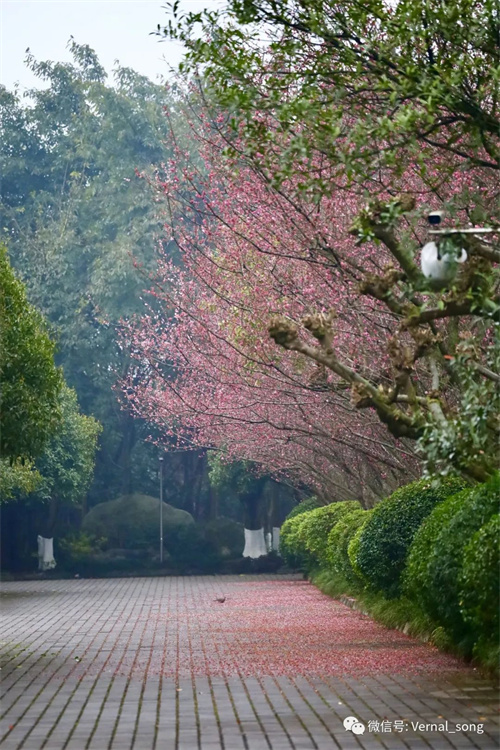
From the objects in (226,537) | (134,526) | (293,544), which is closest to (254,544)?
(226,537)

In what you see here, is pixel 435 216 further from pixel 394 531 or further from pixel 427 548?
pixel 394 531

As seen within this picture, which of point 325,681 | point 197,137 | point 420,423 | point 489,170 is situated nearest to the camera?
point 420,423

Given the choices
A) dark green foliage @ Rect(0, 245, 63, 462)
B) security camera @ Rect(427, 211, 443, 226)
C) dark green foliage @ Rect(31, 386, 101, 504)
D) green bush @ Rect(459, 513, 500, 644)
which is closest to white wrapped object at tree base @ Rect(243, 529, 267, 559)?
dark green foliage @ Rect(31, 386, 101, 504)

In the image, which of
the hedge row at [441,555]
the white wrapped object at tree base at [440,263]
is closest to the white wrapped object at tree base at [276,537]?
the hedge row at [441,555]

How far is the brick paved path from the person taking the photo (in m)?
8.27

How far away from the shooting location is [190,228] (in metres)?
52.0

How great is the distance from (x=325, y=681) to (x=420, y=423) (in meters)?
2.72

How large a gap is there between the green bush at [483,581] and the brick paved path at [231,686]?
55 cm

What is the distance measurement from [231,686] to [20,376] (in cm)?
1233

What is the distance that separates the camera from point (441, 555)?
1223cm

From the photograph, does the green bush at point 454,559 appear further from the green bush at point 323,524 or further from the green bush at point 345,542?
the green bush at point 323,524

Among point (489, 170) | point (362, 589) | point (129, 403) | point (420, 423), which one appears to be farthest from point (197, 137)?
point (129, 403)

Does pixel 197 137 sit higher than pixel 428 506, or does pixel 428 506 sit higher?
pixel 197 137

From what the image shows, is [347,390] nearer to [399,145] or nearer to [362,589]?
[362,589]
